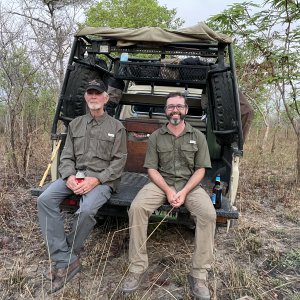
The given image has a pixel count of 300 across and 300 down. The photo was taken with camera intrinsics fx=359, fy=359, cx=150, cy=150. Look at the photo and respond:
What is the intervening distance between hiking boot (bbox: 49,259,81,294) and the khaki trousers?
49 cm

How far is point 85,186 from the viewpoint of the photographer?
10.8ft

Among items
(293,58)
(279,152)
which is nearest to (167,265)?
(293,58)

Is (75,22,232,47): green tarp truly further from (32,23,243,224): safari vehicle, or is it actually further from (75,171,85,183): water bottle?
(75,171,85,183): water bottle

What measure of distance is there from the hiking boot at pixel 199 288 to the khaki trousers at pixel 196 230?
0.04 m

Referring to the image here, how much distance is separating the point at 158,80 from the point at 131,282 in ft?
8.20

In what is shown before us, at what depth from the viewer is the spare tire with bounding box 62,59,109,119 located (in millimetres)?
4258

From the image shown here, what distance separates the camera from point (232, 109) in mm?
3957

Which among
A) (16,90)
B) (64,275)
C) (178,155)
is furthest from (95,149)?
(16,90)

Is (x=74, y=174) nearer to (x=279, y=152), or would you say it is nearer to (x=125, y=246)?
(x=125, y=246)

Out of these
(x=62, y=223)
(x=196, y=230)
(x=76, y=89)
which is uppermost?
(x=76, y=89)

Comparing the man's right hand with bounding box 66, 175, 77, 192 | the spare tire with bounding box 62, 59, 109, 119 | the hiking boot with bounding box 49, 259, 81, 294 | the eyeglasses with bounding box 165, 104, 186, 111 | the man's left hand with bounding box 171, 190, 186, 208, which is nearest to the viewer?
the hiking boot with bounding box 49, 259, 81, 294

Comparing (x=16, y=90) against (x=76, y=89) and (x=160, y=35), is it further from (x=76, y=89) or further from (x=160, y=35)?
(x=160, y=35)

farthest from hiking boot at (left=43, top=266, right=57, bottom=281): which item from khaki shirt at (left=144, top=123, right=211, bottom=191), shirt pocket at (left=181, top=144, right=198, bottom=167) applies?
shirt pocket at (left=181, top=144, right=198, bottom=167)

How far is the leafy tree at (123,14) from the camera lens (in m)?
16.9
